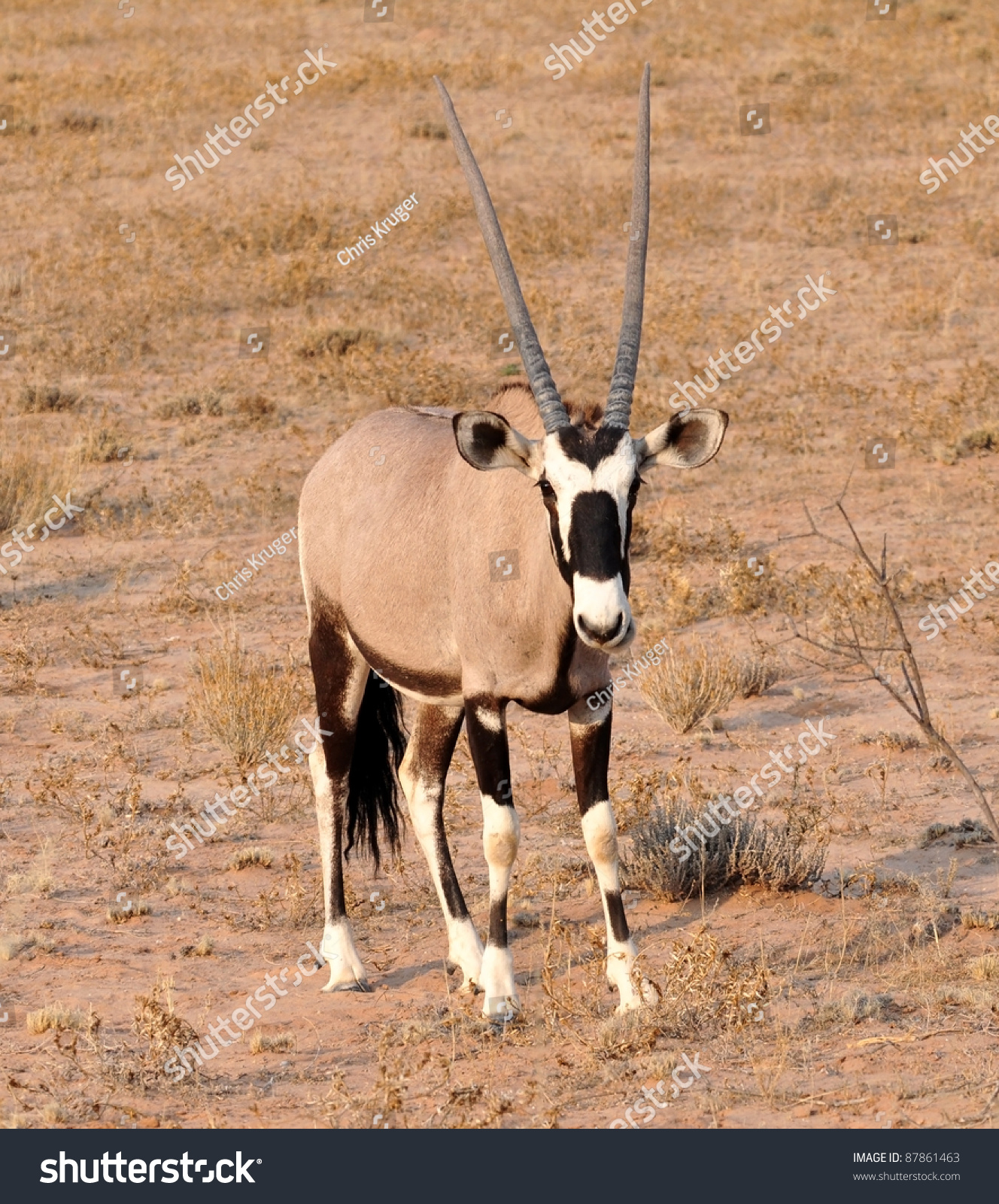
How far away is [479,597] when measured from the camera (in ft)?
18.6

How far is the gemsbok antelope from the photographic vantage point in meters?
5.12

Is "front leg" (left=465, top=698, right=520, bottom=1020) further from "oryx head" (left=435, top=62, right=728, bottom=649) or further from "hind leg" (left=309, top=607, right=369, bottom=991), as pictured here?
"hind leg" (left=309, top=607, right=369, bottom=991)

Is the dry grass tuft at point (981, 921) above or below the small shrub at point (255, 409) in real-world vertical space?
above

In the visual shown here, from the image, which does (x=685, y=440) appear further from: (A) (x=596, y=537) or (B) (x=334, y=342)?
(B) (x=334, y=342)

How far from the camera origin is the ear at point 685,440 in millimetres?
5285

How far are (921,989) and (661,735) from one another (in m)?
3.39

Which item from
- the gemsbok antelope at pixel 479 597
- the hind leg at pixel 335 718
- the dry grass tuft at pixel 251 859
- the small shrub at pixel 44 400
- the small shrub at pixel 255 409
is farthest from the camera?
the small shrub at pixel 44 400

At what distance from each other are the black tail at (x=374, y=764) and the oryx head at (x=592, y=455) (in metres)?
1.82

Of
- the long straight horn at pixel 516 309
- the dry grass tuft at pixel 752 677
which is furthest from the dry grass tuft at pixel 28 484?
the long straight horn at pixel 516 309

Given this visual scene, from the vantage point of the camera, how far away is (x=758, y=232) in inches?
686

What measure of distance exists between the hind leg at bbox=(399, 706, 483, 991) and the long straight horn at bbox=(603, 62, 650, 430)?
5.40 ft

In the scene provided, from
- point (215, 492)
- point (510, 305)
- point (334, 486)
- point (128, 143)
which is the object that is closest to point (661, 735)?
point (334, 486)

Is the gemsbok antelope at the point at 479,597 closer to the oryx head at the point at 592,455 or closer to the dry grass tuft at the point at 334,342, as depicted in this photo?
the oryx head at the point at 592,455

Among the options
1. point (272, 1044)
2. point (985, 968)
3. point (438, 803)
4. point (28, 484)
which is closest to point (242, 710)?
point (438, 803)
